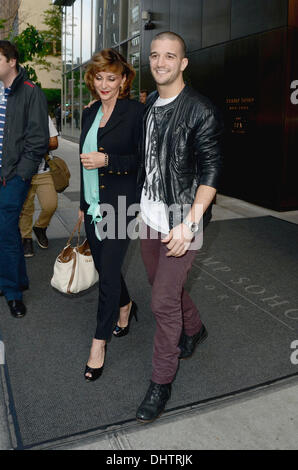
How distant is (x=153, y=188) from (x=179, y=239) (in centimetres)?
42

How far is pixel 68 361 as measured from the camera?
315 centimetres

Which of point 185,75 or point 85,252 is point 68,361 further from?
point 185,75

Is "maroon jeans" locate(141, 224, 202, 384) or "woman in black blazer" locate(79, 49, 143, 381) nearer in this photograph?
"maroon jeans" locate(141, 224, 202, 384)

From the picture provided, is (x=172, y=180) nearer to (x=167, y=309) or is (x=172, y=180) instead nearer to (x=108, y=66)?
(x=167, y=309)

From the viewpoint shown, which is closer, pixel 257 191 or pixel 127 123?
pixel 127 123

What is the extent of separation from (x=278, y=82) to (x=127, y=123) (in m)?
5.93

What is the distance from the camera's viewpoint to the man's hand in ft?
7.43

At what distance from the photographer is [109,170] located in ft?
8.88

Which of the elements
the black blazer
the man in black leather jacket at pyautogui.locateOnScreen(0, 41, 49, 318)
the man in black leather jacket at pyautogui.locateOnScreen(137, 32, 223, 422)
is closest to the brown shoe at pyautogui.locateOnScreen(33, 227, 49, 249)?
the man in black leather jacket at pyautogui.locateOnScreen(0, 41, 49, 318)

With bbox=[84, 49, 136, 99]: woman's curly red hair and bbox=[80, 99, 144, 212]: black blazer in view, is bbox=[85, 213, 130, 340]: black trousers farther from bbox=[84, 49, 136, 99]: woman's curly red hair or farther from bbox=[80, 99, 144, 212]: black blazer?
bbox=[84, 49, 136, 99]: woman's curly red hair

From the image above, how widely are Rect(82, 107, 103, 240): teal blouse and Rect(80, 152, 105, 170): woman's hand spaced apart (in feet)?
0.62

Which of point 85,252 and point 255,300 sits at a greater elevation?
point 85,252

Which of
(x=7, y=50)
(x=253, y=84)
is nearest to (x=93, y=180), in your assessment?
(x=7, y=50)

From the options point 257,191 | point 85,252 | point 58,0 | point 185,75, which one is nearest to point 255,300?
point 85,252
